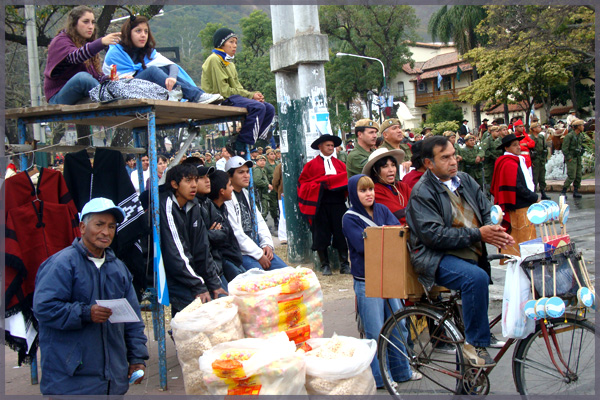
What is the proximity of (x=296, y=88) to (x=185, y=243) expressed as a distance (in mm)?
5135

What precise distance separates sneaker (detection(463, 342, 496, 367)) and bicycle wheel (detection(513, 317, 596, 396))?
17 cm

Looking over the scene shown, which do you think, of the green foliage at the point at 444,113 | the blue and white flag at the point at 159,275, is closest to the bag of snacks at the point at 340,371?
the blue and white flag at the point at 159,275

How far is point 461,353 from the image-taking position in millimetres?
4121

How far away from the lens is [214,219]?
18.5 feet

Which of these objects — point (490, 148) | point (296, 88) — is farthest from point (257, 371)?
point (490, 148)

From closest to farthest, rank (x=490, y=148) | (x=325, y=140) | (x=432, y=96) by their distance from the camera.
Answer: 1. (x=325, y=140)
2. (x=490, y=148)
3. (x=432, y=96)

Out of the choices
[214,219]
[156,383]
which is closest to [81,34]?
[214,219]

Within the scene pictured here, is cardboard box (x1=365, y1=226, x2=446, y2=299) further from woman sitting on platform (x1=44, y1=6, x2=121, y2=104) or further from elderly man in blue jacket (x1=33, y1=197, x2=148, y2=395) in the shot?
woman sitting on platform (x1=44, y1=6, x2=121, y2=104)

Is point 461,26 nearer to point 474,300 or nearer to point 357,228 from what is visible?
point 357,228

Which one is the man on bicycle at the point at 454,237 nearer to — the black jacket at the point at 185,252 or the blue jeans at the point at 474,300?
the blue jeans at the point at 474,300

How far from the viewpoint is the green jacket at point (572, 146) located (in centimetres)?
1596

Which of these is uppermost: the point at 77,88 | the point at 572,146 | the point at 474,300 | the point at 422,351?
the point at 77,88

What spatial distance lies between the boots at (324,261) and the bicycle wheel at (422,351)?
14.0ft

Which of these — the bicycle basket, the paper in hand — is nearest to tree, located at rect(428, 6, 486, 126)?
the bicycle basket
